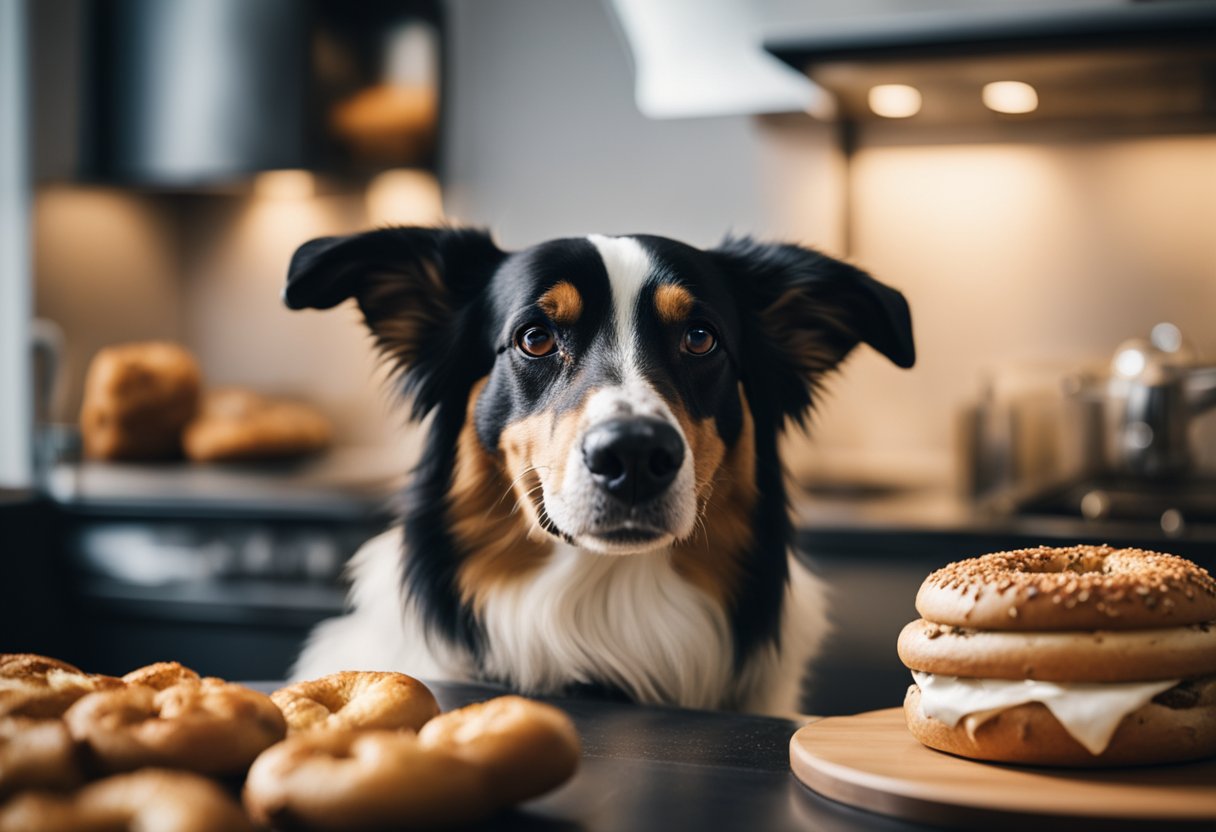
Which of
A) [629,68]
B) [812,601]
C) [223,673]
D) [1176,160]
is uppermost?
[629,68]

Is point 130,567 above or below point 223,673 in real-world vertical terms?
above

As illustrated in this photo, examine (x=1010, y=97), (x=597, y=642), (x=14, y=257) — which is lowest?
(x=597, y=642)

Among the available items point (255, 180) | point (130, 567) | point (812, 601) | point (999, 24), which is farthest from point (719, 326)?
point (255, 180)

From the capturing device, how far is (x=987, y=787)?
2.47ft

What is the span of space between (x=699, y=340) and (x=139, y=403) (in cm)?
226

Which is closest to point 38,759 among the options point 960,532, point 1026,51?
point 960,532

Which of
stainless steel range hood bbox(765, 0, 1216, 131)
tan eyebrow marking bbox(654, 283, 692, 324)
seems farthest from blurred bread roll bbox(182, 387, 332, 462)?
tan eyebrow marking bbox(654, 283, 692, 324)

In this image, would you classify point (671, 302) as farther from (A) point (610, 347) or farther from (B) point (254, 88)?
(B) point (254, 88)

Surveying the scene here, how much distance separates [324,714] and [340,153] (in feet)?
8.46

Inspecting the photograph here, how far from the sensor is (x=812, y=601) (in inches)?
62.1

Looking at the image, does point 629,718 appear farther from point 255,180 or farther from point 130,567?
point 255,180

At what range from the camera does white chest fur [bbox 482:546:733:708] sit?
1.36 m

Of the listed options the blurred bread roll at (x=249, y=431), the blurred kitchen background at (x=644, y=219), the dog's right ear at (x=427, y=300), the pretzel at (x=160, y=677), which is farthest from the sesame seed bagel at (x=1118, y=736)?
the blurred bread roll at (x=249, y=431)

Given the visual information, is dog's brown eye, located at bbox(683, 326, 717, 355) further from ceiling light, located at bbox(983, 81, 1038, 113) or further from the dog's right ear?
ceiling light, located at bbox(983, 81, 1038, 113)
